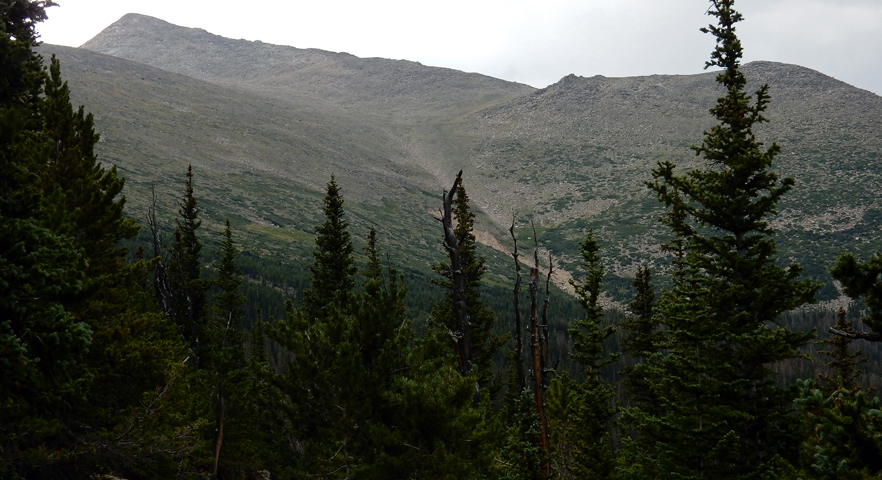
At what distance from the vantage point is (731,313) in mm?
15719

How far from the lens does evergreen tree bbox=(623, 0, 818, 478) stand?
596 inches

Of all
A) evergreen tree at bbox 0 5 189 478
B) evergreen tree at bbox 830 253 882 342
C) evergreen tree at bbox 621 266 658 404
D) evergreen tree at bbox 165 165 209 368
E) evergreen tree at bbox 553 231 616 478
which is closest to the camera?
evergreen tree at bbox 830 253 882 342

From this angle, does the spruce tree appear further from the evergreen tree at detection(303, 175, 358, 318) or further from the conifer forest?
the evergreen tree at detection(303, 175, 358, 318)

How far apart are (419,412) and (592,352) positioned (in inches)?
501

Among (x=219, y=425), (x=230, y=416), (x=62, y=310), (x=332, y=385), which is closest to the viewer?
(x=62, y=310)

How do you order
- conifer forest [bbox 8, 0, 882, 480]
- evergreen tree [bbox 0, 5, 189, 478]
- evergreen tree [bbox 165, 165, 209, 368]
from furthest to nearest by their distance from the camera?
1. evergreen tree [bbox 165, 165, 209, 368]
2. conifer forest [bbox 8, 0, 882, 480]
3. evergreen tree [bbox 0, 5, 189, 478]

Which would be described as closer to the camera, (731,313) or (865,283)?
(865,283)

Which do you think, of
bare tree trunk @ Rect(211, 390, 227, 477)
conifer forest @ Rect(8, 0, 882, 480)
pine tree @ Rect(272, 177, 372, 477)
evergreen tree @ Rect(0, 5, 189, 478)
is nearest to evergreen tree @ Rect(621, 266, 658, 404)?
conifer forest @ Rect(8, 0, 882, 480)

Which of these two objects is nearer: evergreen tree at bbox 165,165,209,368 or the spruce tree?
the spruce tree

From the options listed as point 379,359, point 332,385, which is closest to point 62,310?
point 332,385

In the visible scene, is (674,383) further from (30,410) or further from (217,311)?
(217,311)

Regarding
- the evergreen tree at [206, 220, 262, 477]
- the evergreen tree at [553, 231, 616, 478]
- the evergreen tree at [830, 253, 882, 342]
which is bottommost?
the evergreen tree at [206, 220, 262, 477]

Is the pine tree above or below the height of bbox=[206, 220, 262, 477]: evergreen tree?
above

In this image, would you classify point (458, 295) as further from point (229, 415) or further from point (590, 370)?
point (229, 415)
